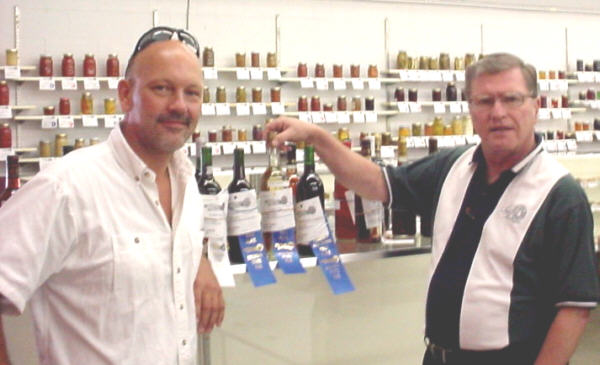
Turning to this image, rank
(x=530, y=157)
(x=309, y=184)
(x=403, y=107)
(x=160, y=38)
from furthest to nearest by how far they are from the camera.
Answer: (x=403, y=107) → (x=309, y=184) → (x=530, y=157) → (x=160, y=38)

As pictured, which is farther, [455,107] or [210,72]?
[455,107]

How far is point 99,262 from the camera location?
1362 mm

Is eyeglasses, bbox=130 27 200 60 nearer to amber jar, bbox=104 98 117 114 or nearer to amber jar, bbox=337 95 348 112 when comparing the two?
amber jar, bbox=104 98 117 114

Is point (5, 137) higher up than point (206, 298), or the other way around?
point (5, 137)

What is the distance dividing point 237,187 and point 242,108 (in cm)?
561

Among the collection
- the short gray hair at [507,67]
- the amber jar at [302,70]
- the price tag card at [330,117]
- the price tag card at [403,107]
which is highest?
the amber jar at [302,70]

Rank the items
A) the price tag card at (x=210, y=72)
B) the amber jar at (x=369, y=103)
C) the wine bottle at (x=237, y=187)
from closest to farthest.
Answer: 1. the wine bottle at (x=237, y=187)
2. the price tag card at (x=210, y=72)
3. the amber jar at (x=369, y=103)

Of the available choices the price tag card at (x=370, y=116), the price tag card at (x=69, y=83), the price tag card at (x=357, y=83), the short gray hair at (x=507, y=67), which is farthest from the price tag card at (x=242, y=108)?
the short gray hair at (x=507, y=67)

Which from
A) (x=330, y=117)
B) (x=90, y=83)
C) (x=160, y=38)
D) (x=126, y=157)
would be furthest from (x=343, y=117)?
(x=126, y=157)

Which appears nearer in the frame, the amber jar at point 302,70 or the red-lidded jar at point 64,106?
the red-lidded jar at point 64,106

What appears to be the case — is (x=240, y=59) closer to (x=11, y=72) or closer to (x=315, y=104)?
(x=315, y=104)

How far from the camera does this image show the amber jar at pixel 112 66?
7016 mm

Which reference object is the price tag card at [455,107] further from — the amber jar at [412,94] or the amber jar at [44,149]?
the amber jar at [44,149]

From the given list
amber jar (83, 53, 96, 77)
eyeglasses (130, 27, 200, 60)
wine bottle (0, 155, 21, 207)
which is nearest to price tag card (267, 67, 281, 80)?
amber jar (83, 53, 96, 77)
